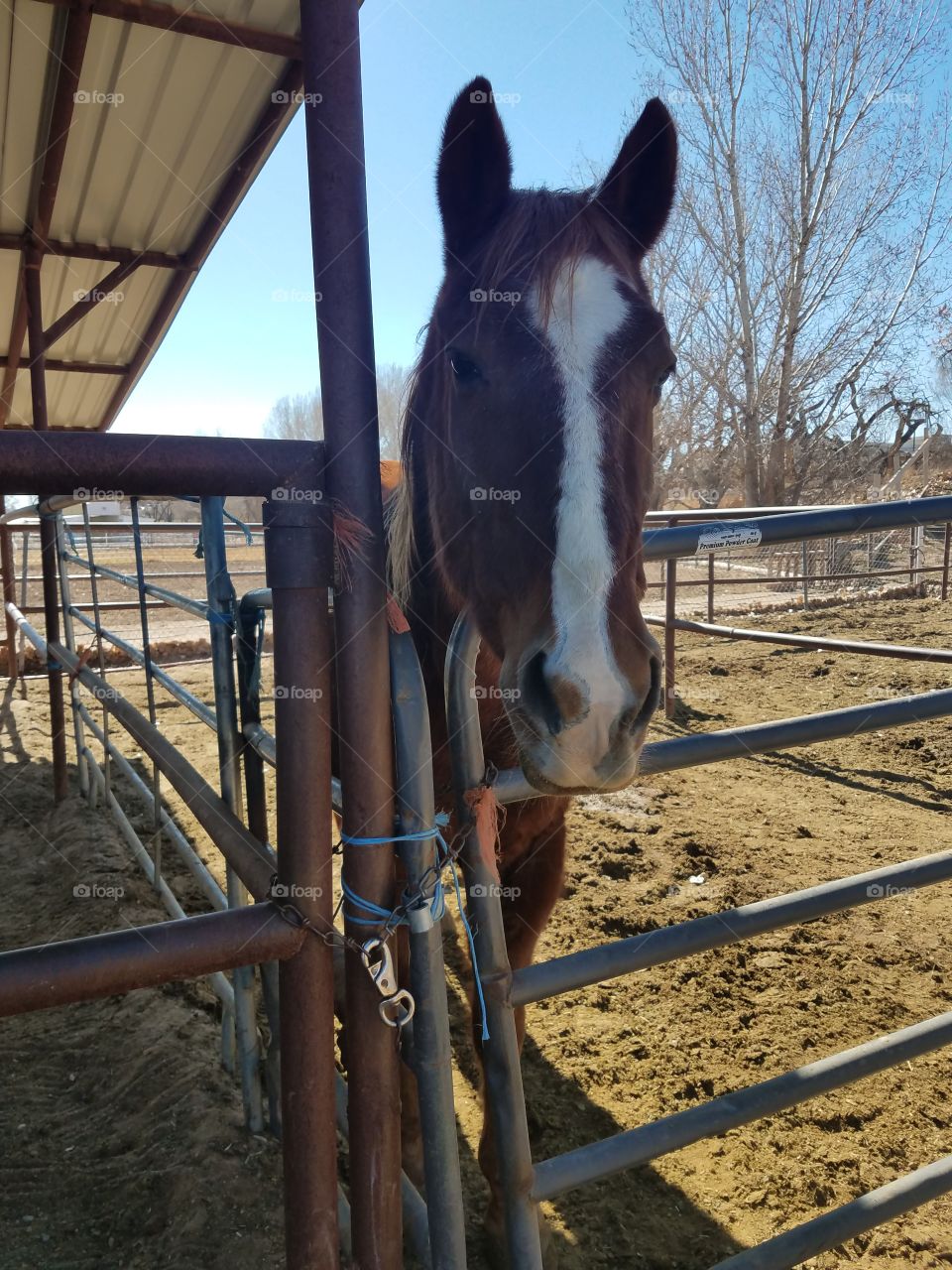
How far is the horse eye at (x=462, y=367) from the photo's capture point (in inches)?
54.2

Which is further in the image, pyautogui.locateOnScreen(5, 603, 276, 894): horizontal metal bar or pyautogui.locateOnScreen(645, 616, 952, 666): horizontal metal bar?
pyautogui.locateOnScreen(645, 616, 952, 666): horizontal metal bar

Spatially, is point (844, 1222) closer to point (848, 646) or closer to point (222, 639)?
point (222, 639)

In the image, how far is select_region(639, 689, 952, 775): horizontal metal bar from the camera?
129 centimetres

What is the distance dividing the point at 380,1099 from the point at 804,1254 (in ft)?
3.25

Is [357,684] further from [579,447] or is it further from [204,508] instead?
[204,508]

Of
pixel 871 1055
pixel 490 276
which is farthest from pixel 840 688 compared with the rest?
pixel 490 276

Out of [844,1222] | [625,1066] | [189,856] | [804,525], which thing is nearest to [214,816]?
[804,525]

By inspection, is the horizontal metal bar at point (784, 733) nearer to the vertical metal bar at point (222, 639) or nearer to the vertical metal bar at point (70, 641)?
the vertical metal bar at point (222, 639)

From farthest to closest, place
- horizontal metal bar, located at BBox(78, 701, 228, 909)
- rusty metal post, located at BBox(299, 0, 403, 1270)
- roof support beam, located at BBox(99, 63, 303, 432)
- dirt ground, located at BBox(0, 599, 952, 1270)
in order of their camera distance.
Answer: roof support beam, located at BBox(99, 63, 303, 432) → horizontal metal bar, located at BBox(78, 701, 228, 909) → dirt ground, located at BBox(0, 599, 952, 1270) → rusty metal post, located at BBox(299, 0, 403, 1270)

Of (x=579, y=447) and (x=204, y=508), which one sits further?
(x=204, y=508)

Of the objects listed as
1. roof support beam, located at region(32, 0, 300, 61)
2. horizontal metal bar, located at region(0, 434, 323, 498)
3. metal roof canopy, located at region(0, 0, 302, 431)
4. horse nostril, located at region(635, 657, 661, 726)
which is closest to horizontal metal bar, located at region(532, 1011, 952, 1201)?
horse nostril, located at region(635, 657, 661, 726)

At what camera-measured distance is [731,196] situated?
18.7 metres

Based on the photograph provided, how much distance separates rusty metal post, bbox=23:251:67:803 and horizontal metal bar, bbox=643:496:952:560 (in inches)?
166

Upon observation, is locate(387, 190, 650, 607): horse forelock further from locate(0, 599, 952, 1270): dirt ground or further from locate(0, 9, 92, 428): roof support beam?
locate(0, 9, 92, 428): roof support beam
